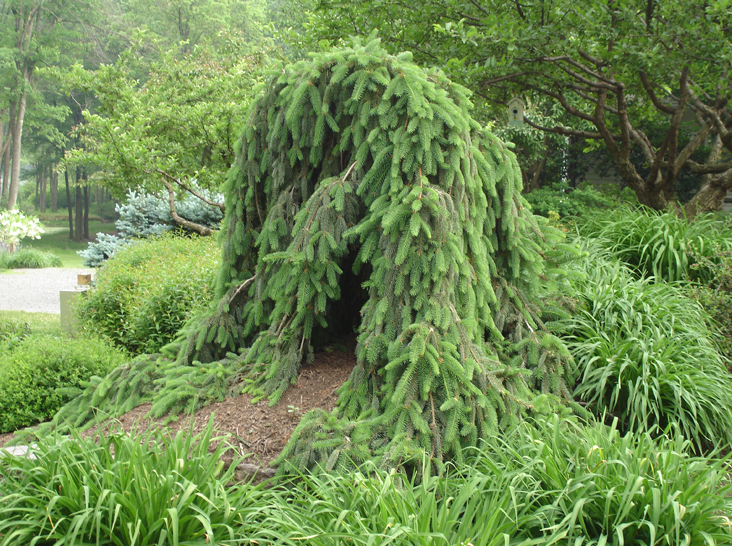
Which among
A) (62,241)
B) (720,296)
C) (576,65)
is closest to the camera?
(720,296)

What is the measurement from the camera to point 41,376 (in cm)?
436

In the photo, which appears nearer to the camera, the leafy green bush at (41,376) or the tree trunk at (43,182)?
the leafy green bush at (41,376)

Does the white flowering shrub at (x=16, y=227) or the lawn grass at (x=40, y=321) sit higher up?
the white flowering shrub at (x=16, y=227)

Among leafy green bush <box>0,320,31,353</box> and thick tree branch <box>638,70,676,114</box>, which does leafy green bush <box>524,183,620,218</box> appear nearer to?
thick tree branch <box>638,70,676,114</box>

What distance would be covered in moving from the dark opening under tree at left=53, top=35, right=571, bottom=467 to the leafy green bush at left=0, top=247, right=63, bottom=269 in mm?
16489

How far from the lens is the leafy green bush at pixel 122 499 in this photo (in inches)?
84.7

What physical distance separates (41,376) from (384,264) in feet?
10.9

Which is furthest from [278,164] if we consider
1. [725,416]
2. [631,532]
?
[725,416]

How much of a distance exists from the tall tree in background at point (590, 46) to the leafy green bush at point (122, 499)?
17.3ft

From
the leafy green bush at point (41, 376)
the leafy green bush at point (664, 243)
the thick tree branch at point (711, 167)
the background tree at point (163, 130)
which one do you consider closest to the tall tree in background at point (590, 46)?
the thick tree branch at point (711, 167)

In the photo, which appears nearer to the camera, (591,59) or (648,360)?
(648,360)

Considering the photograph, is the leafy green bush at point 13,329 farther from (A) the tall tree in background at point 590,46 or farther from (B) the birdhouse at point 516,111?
(B) the birdhouse at point 516,111

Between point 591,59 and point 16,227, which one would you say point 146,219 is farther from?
point 591,59

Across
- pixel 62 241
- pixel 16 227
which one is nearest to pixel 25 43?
Answer: pixel 62 241
